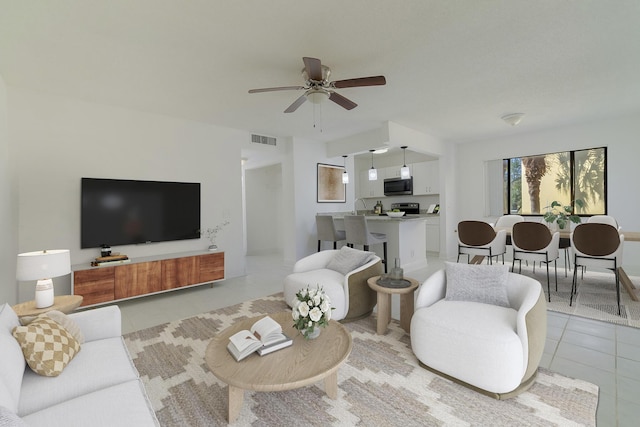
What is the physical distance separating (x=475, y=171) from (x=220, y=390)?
20.9ft

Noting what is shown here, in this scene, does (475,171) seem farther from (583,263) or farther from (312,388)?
(312,388)

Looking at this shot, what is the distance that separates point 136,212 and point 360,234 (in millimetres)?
3277

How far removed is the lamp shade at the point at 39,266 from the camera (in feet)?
6.94

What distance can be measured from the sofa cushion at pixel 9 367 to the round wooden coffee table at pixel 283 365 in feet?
2.55

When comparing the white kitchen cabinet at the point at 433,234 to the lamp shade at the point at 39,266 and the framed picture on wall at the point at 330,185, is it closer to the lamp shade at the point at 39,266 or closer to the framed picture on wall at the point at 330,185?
the framed picture on wall at the point at 330,185

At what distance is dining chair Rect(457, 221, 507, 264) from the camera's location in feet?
13.6

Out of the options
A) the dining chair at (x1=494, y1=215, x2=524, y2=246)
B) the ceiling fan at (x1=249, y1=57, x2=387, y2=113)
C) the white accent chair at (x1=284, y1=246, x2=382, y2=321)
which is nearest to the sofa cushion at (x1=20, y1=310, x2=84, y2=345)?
the white accent chair at (x1=284, y1=246, x2=382, y2=321)

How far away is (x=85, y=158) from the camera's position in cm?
358

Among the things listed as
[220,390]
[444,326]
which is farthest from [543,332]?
[220,390]

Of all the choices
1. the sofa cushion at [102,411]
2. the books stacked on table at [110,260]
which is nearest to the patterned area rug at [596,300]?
the sofa cushion at [102,411]

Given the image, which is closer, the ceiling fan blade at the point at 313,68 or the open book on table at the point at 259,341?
the open book on table at the point at 259,341

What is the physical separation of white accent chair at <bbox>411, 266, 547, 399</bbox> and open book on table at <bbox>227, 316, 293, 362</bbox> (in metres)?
1.02

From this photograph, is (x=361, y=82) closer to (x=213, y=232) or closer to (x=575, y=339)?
(x=575, y=339)

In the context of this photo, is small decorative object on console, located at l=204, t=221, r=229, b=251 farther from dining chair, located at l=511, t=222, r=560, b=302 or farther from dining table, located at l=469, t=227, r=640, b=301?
dining table, located at l=469, t=227, r=640, b=301
